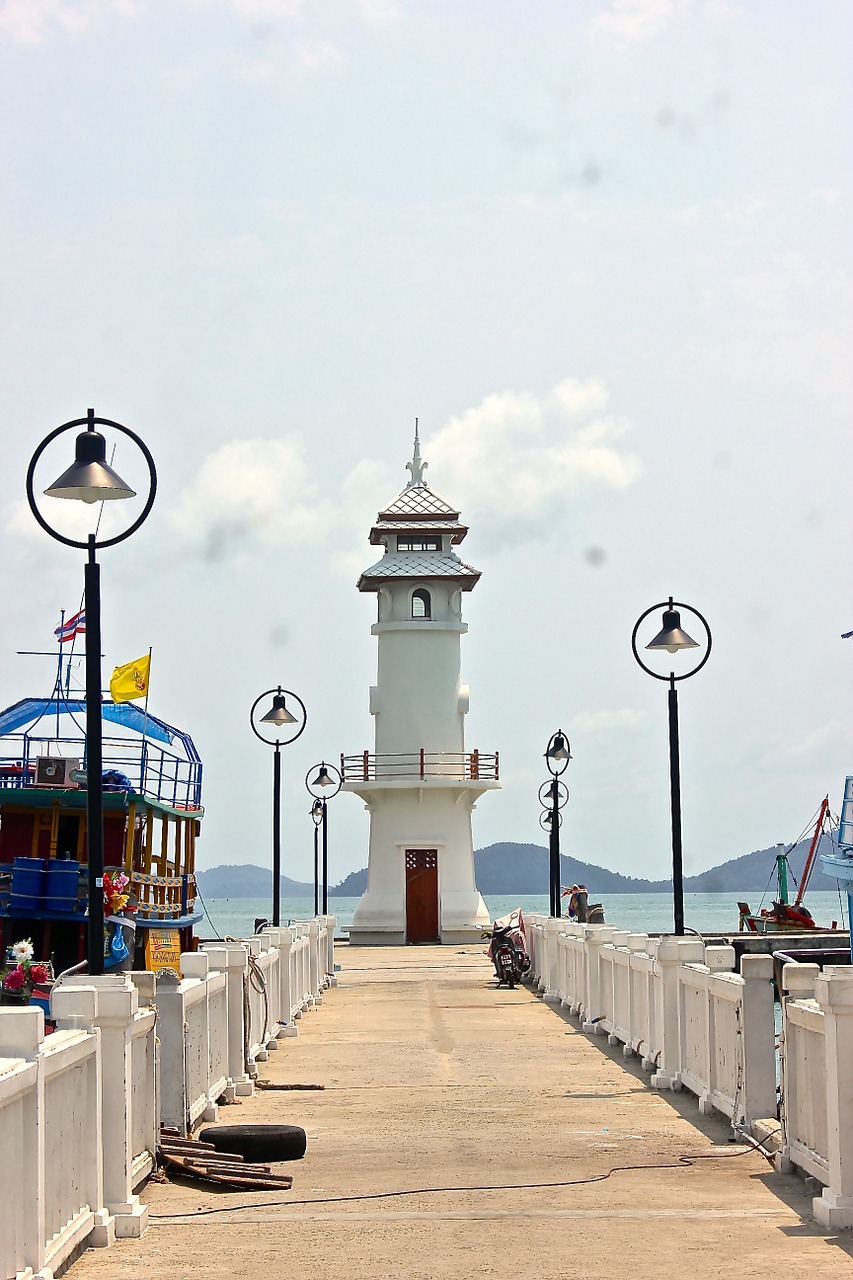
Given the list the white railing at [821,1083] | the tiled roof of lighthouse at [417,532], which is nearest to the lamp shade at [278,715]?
the white railing at [821,1083]

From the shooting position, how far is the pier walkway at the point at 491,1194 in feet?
26.5

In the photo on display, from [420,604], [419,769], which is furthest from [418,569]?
[419,769]

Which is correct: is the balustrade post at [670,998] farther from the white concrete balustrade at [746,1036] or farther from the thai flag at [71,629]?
the thai flag at [71,629]

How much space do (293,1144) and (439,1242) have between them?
278 cm

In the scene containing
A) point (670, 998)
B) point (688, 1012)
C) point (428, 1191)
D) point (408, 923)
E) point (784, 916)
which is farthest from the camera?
point (784, 916)

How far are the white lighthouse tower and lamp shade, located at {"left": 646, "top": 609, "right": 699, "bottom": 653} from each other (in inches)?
1231

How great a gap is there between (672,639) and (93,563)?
7701 mm

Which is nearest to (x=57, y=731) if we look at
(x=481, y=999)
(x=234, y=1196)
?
(x=481, y=999)

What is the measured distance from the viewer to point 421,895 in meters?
48.0

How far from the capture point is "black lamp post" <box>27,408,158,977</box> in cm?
995

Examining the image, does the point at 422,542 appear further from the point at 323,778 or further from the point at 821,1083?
the point at 821,1083

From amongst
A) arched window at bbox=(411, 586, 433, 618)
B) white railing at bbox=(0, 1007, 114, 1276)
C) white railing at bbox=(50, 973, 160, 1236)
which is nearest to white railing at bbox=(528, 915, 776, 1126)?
white railing at bbox=(50, 973, 160, 1236)

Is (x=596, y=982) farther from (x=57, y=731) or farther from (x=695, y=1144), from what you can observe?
(x=57, y=731)

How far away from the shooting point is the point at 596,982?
20.1 m
